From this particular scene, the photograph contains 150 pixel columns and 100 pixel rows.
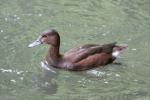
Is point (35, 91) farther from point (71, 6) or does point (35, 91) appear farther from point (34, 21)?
point (71, 6)

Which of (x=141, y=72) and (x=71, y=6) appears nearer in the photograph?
(x=141, y=72)

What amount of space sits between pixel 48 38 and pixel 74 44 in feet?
2.96

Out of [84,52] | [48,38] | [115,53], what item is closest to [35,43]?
[48,38]

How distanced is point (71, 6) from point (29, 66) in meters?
3.93

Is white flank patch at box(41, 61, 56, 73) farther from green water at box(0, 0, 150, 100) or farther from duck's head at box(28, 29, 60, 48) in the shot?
duck's head at box(28, 29, 60, 48)

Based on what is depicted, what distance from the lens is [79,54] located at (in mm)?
12445

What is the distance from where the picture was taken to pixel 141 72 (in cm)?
1201

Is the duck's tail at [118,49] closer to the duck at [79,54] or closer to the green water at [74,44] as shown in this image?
the duck at [79,54]

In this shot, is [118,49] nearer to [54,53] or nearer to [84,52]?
[84,52]

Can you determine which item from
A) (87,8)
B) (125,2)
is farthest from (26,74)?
(125,2)

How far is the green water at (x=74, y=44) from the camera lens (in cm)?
1109

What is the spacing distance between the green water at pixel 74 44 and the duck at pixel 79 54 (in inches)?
6.1

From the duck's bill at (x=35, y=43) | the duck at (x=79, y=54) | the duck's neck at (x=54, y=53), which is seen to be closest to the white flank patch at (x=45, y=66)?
the duck at (x=79, y=54)

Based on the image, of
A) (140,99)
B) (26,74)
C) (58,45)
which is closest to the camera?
(140,99)
